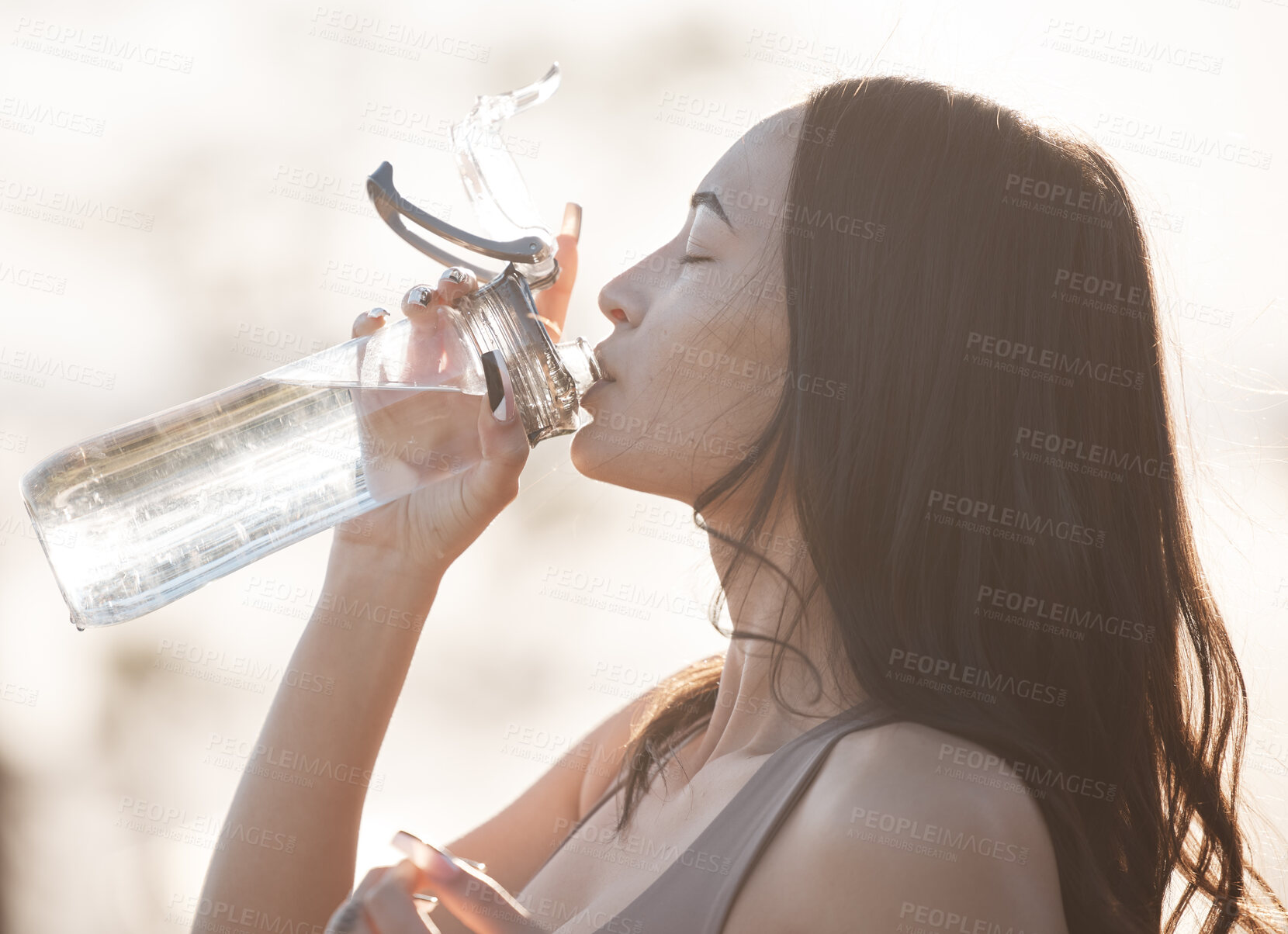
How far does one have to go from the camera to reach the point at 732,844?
0.69 metres

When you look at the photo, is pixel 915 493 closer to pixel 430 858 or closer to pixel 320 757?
pixel 430 858

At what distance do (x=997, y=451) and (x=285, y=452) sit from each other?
2.27ft

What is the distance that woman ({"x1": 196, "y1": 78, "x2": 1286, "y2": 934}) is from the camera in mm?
734

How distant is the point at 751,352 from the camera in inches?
32.1

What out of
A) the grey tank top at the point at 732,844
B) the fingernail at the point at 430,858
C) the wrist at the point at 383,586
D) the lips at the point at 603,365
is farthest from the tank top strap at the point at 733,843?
the wrist at the point at 383,586

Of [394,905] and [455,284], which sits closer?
[394,905]

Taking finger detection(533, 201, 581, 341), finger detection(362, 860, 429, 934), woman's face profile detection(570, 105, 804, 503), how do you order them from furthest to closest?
finger detection(533, 201, 581, 341), woman's face profile detection(570, 105, 804, 503), finger detection(362, 860, 429, 934)

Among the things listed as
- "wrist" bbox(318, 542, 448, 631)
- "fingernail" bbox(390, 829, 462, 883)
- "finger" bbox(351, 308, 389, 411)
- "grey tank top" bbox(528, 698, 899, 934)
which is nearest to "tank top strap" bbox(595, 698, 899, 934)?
"grey tank top" bbox(528, 698, 899, 934)

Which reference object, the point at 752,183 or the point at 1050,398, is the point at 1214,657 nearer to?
the point at 1050,398

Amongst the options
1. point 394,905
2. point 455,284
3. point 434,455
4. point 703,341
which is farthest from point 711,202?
point 394,905

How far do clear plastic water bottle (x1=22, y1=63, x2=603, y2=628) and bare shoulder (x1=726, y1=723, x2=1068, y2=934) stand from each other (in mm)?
408

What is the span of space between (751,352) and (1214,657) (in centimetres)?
50

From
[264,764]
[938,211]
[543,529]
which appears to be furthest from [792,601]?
[543,529]

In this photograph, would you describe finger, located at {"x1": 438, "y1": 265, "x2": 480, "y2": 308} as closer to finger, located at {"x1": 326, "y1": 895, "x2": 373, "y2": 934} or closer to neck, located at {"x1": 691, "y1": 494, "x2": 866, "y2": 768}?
neck, located at {"x1": 691, "y1": 494, "x2": 866, "y2": 768}
